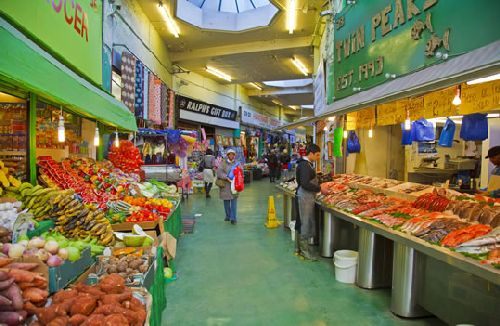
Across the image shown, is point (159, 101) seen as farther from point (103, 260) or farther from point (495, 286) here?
point (495, 286)

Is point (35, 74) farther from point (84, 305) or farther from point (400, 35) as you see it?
point (400, 35)

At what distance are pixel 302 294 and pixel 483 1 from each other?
4.27 meters

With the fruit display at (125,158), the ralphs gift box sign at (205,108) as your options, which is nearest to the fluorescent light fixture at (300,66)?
the ralphs gift box sign at (205,108)

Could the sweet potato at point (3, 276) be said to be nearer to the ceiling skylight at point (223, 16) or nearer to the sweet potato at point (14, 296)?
the sweet potato at point (14, 296)

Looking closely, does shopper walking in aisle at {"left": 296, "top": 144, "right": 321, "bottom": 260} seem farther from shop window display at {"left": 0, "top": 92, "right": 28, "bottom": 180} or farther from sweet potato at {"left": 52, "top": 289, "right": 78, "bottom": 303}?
sweet potato at {"left": 52, "top": 289, "right": 78, "bottom": 303}

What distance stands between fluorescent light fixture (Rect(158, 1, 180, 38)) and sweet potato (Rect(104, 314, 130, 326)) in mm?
10354

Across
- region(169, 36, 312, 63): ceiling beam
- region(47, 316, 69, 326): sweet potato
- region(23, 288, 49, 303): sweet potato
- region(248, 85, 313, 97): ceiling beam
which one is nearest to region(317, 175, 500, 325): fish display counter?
region(47, 316, 69, 326): sweet potato

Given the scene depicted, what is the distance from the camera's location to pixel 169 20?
1185 centimetres

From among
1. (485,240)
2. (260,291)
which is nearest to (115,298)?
(260,291)

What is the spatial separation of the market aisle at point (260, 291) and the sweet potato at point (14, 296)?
2216 millimetres

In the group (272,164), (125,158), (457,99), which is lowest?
(272,164)

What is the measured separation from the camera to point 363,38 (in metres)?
7.98

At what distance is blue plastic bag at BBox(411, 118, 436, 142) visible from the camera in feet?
25.6

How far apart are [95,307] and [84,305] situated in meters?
0.12
